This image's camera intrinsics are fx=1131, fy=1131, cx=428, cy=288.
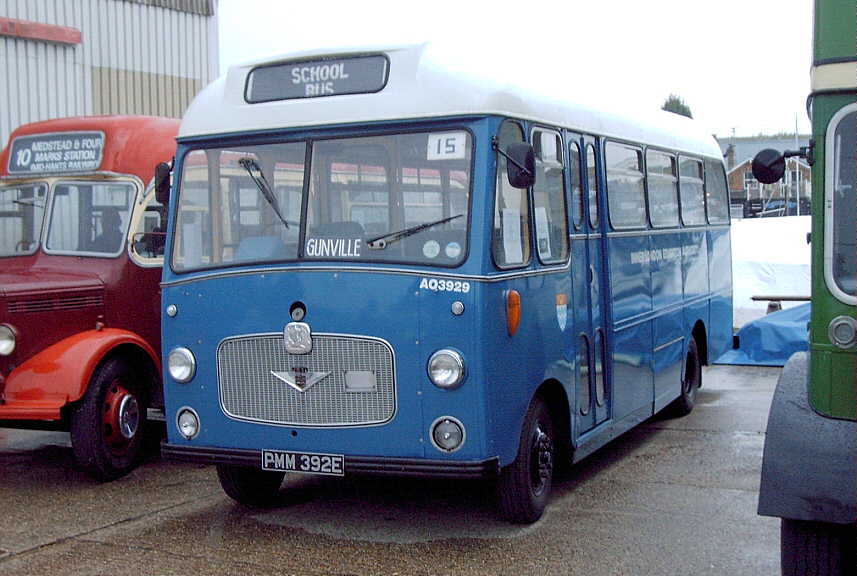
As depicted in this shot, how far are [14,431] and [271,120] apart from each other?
5.63 metres

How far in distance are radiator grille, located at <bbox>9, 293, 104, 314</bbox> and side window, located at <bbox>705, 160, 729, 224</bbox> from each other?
20.2ft

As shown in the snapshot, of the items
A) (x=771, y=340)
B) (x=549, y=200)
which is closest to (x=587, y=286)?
(x=549, y=200)

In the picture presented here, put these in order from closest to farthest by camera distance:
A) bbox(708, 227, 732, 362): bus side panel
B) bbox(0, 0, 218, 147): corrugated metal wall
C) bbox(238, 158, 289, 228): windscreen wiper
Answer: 1. bbox(238, 158, 289, 228): windscreen wiper
2. bbox(708, 227, 732, 362): bus side panel
3. bbox(0, 0, 218, 147): corrugated metal wall

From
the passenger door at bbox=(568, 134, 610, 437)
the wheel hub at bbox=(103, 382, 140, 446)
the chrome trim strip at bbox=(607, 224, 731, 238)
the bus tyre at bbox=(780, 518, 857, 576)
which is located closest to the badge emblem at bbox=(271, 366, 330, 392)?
the passenger door at bbox=(568, 134, 610, 437)

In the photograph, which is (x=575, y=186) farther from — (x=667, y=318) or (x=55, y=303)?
(x=55, y=303)

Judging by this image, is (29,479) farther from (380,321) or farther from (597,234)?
(597,234)

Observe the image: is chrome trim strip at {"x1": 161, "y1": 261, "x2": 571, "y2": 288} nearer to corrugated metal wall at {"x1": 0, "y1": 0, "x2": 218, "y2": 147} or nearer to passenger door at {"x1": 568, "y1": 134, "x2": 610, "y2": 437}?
passenger door at {"x1": 568, "y1": 134, "x2": 610, "y2": 437}

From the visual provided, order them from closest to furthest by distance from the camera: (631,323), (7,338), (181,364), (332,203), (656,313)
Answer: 1. (332,203)
2. (181,364)
3. (7,338)
4. (631,323)
5. (656,313)

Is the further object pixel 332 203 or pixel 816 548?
pixel 332 203

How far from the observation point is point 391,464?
6277 millimetres

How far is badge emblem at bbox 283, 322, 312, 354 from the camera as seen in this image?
6395 millimetres

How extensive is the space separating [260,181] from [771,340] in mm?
9497

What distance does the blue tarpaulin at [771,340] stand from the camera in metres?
14.2

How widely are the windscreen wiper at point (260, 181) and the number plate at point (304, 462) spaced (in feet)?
4.35
